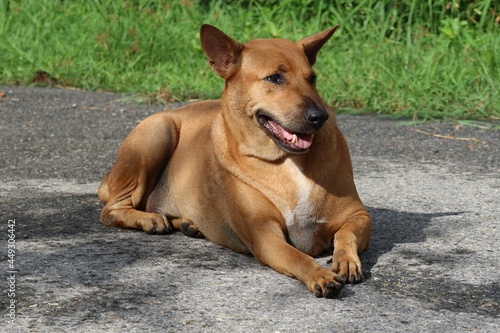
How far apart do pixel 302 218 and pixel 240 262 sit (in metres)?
0.34

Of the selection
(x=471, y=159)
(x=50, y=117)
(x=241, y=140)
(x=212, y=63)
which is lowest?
(x=50, y=117)

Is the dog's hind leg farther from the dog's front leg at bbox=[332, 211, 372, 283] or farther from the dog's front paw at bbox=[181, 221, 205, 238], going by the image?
the dog's front leg at bbox=[332, 211, 372, 283]

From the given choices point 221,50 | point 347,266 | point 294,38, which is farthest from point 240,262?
point 294,38

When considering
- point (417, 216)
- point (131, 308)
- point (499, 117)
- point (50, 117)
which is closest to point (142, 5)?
point (50, 117)

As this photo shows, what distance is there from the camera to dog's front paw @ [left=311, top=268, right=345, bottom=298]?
3854 mm

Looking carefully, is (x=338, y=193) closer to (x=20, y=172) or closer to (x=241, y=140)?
(x=241, y=140)

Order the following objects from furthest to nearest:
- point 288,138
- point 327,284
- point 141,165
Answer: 1. point 141,165
2. point 288,138
3. point 327,284

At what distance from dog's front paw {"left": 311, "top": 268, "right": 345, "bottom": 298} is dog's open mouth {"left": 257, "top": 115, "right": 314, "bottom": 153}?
0.71m

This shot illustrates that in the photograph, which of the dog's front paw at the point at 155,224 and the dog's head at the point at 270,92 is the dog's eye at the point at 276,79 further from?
the dog's front paw at the point at 155,224

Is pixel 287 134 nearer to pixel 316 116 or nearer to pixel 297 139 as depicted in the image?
pixel 297 139

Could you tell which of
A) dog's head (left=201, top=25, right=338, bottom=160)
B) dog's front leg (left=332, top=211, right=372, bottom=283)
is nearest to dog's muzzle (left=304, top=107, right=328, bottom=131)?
dog's head (left=201, top=25, right=338, bottom=160)

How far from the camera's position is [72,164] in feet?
22.0

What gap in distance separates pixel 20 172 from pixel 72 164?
39cm

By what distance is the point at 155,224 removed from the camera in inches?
198
